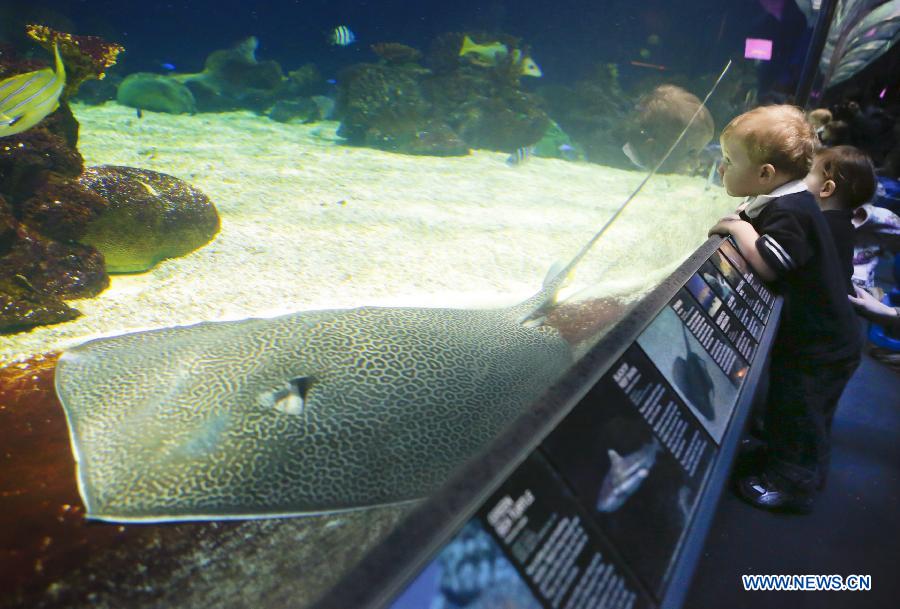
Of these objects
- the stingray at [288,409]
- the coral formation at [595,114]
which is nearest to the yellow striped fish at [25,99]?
the stingray at [288,409]

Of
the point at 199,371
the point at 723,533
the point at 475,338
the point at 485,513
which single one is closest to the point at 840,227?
the point at 723,533

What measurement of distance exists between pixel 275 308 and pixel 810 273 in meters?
2.87

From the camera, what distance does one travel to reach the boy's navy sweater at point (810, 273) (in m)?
1.89

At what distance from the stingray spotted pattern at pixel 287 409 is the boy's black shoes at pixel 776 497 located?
3.10ft

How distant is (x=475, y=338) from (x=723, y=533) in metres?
1.25

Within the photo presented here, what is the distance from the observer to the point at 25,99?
8.91ft

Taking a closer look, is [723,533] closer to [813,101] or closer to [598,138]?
[813,101]

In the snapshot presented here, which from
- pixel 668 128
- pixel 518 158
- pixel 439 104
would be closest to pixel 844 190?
pixel 668 128

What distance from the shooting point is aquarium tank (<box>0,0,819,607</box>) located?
1.28m

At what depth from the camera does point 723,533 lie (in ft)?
5.84

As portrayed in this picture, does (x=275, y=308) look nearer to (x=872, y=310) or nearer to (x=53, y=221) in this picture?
(x=53, y=221)

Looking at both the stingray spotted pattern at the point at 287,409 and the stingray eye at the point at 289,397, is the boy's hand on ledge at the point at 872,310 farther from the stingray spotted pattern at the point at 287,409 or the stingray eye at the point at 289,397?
the stingray eye at the point at 289,397

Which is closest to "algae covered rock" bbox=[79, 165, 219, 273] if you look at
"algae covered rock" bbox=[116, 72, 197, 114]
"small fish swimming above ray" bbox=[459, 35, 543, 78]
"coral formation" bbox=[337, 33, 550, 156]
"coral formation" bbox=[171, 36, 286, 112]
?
"coral formation" bbox=[337, 33, 550, 156]

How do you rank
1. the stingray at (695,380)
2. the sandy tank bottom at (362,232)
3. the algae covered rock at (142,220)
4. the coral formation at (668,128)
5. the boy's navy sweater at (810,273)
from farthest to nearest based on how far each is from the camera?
the coral formation at (668,128)
the algae covered rock at (142,220)
the sandy tank bottom at (362,232)
the boy's navy sweater at (810,273)
the stingray at (695,380)
